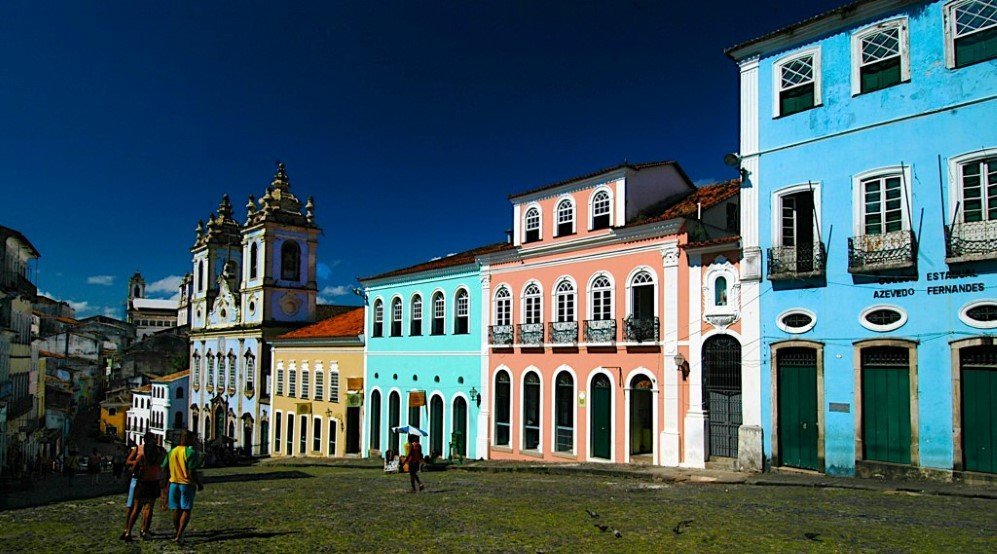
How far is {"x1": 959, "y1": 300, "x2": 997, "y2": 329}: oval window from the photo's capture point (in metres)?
13.8

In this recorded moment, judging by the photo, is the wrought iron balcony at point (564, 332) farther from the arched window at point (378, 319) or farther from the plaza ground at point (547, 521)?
the arched window at point (378, 319)

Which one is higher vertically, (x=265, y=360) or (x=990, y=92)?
(x=990, y=92)

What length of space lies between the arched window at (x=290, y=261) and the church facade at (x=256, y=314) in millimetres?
57

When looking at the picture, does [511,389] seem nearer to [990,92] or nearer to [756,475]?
[756,475]

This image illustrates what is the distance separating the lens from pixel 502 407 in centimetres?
2512

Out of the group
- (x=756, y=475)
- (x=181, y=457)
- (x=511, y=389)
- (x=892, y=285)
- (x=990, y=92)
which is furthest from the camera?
(x=511, y=389)

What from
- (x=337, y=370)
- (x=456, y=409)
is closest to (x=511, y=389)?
(x=456, y=409)

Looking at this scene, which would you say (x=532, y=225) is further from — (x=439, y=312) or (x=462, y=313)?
(x=439, y=312)

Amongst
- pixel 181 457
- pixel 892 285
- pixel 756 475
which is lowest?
pixel 756 475

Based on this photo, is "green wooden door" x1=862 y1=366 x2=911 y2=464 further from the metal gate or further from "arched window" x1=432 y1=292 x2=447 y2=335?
"arched window" x1=432 y1=292 x2=447 y2=335

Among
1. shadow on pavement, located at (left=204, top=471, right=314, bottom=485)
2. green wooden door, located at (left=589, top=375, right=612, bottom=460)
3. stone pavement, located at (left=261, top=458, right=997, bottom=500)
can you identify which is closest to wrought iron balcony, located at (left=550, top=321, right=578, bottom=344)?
green wooden door, located at (left=589, top=375, right=612, bottom=460)

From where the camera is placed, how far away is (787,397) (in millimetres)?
16828

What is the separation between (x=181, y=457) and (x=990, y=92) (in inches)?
580

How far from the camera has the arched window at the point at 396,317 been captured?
3034cm
